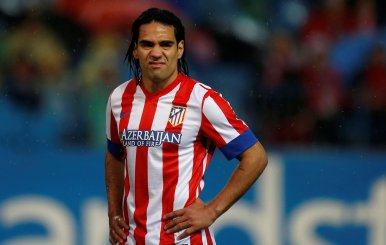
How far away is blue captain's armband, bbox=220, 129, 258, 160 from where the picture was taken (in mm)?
3109

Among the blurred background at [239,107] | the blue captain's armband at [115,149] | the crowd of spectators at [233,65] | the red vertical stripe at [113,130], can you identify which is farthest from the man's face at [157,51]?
the crowd of spectators at [233,65]

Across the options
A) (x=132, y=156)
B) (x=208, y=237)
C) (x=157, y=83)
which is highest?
(x=157, y=83)

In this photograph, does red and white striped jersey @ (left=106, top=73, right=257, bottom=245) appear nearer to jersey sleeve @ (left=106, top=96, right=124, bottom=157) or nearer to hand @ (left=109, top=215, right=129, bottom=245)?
hand @ (left=109, top=215, right=129, bottom=245)

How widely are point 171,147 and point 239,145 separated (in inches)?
9.7

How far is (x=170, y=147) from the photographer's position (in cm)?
307

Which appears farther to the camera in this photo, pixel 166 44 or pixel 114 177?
pixel 114 177

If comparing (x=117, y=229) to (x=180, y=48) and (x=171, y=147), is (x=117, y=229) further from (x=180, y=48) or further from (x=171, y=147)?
(x=180, y=48)

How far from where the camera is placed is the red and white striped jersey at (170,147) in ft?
10.1

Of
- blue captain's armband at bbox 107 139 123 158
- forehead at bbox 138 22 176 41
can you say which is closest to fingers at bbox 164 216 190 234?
blue captain's armband at bbox 107 139 123 158

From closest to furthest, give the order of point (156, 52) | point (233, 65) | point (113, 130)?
point (156, 52)
point (113, 130)
point (233, 65)

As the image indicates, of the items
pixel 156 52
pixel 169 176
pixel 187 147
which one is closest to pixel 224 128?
pixel 187 147

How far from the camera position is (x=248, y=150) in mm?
3111

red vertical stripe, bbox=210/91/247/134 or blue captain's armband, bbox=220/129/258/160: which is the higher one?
red vertical stripe, bbox=210/91/247/134

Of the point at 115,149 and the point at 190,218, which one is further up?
the point at 115,149
